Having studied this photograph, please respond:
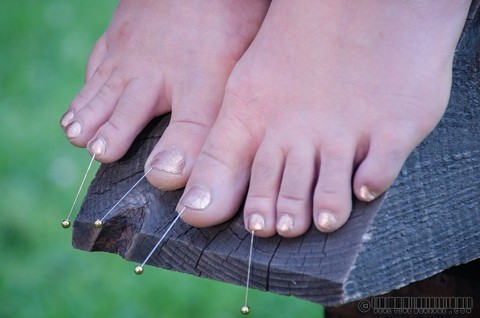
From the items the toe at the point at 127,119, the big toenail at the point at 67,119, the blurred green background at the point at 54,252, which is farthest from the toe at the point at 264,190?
the blurred green background at the point at 54,252

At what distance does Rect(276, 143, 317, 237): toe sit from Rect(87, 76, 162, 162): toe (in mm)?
255

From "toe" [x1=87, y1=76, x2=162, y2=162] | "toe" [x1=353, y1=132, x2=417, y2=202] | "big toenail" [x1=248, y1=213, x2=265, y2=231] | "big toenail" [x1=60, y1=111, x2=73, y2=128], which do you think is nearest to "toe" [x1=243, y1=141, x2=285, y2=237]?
"big toenail" [x1=248, y1=213, x2=265, y2=231]

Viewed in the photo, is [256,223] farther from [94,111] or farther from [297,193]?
[94,111]

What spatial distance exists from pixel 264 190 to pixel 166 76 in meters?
0.27

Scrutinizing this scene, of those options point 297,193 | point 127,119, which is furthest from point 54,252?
point 297,193

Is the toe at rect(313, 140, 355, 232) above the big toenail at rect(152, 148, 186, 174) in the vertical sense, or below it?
above

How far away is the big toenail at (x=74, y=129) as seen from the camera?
1175 mm

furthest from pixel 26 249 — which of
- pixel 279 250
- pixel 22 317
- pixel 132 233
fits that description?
pixel 279 250

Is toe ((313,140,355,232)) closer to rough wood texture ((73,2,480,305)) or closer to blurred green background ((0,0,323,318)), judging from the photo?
rough wood texture ((73,2,480,305))

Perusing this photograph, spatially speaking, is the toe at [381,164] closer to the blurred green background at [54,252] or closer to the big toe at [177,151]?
the big toe at [177,151]

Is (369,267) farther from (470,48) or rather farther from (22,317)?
(22,317)

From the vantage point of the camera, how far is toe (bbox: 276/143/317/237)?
36.9 inches

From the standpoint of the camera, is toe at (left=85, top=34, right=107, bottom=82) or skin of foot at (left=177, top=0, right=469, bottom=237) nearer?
skin of foot at (left=177, top=0, right=469, bottom=237)

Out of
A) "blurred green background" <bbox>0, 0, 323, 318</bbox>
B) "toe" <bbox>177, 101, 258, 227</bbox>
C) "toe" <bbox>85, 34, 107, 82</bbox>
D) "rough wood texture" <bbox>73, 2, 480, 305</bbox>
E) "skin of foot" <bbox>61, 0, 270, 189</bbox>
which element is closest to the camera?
"rough wood texture" <bbox>73, 2, 480, 305</bbox>
